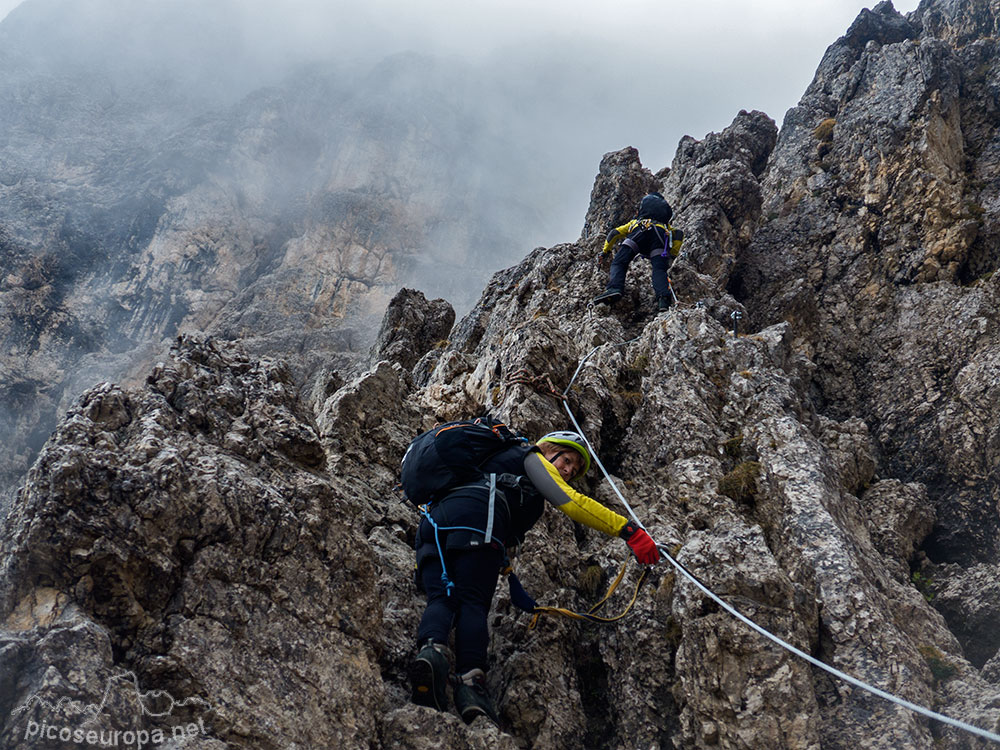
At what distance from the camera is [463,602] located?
266 inches

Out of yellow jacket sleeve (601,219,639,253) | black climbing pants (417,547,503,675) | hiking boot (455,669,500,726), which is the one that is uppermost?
yellow jacket sleeve (601,219,639,253)

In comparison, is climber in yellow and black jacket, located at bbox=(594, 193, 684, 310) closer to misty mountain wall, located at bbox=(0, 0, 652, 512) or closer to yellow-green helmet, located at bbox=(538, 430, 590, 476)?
yellow-green helmet, located at bbox=(538, 430, 590, 476)

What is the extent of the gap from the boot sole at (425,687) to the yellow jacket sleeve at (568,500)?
2040 mm

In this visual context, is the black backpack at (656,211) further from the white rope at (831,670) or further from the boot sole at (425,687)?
the boot sole at (425,687)

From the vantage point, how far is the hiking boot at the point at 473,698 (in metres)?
6.28

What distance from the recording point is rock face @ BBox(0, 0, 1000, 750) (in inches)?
208

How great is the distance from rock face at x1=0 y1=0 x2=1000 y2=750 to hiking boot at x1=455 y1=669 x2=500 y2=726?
9.9 inches

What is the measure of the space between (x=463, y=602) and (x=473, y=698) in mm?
883

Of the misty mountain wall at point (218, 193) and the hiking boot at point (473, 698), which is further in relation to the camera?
the misty mountain wall at point (218, 193)

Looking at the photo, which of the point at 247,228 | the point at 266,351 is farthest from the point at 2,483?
the point at 247,228

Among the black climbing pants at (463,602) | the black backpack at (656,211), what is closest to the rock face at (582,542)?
the black climbing pants at (463,602)

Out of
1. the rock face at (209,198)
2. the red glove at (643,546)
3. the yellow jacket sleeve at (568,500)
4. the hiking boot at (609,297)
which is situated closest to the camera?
the red glove at (643,546)

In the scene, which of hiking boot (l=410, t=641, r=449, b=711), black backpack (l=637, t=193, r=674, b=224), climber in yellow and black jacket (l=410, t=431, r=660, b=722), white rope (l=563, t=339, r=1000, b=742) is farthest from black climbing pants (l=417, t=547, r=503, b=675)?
black backpack (l=637, t=193, r=674, b=224)

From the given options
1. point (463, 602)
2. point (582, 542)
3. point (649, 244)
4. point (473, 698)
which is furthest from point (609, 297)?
point (473, 698)
